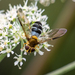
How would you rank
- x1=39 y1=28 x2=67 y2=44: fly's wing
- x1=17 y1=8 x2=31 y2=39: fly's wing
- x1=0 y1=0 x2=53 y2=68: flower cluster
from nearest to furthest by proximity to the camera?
x1=39 y1=28 x2=67 y2=44: fly's wing, x1=17 y1=8 x2=31 y2=39: fly's wing, x1=0 y1=0 x2=53 y2=68: flower cluster

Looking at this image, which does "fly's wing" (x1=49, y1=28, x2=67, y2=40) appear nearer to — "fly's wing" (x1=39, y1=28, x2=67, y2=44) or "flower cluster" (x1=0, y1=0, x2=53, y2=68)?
"fly's wing" (x1=39, y1=28, x2=67, y2=44)

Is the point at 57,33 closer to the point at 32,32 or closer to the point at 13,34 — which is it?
the point at 32,32

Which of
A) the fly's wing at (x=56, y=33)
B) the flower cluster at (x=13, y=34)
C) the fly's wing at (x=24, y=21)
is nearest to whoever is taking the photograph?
the fly's wing at (x=56, y=33)

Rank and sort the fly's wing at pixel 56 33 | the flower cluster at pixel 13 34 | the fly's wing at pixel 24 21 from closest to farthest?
the fly's wing at pixel 56 33 → the fly's wing at pixel 24 21 → the flower cluster at pixel 13 34

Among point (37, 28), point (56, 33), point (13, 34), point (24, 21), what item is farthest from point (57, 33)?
point (13, 34)

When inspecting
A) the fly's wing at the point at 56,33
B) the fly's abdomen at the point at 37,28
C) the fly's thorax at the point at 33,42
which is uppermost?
the fly's abdomen at the point at 37,28

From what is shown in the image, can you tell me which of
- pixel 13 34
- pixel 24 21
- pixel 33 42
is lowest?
pixel 33 42

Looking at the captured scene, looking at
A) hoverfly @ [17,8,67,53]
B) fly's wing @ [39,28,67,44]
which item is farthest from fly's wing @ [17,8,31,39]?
fly's wing @ [39,28,67,44]

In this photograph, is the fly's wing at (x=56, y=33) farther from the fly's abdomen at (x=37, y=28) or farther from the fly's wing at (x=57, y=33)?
the fly's abdomen at (x=37, y=28)

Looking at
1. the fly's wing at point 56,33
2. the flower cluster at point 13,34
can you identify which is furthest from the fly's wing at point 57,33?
the flower cluster at point 13,34

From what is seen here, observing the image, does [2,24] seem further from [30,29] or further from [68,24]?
[68,24]

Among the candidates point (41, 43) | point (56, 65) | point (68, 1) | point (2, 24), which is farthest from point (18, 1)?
point (41, 43)
